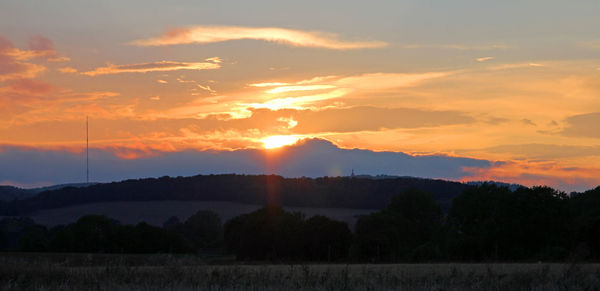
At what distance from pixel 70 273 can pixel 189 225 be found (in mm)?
96670

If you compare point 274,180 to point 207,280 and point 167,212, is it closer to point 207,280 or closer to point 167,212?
point 167,212

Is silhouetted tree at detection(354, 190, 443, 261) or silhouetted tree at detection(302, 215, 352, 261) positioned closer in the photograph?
silhouetted tree at detection(354, 190, 443, 261)

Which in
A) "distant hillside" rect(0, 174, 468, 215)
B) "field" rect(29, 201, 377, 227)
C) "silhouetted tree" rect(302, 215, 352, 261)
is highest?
"distant hillside" rect(0, 174, 468, 215)

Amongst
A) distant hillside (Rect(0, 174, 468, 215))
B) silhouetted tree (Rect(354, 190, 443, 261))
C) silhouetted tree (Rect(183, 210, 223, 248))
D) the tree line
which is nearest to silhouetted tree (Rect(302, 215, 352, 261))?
the tree line

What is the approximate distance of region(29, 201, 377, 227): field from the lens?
12688 centimetres

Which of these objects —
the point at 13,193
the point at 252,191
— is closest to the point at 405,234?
the point at 252,191

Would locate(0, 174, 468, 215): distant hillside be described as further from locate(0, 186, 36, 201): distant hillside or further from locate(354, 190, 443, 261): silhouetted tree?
locate(354, 190, 443, 261): silhouetted tree

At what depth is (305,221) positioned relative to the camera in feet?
278

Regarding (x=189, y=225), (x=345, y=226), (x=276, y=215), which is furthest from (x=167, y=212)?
(x=345, y=226)

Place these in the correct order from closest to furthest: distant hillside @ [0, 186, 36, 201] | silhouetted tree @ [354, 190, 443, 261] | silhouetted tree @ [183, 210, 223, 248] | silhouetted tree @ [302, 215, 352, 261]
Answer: silhouetted tree @ [354, 190, 443, 261], silhouetted tree @ [302, 215, 352, 261], silhouetted tree @ [183, 210, 223, 248], distant hillside @ [0, 186, 36, 201]

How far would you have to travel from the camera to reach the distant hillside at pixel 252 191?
143875 millimetres

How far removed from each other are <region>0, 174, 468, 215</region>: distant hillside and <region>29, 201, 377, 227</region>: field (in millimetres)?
3444

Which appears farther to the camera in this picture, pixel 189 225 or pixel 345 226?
pixel 189 225

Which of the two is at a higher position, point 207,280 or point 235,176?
point 235,176
